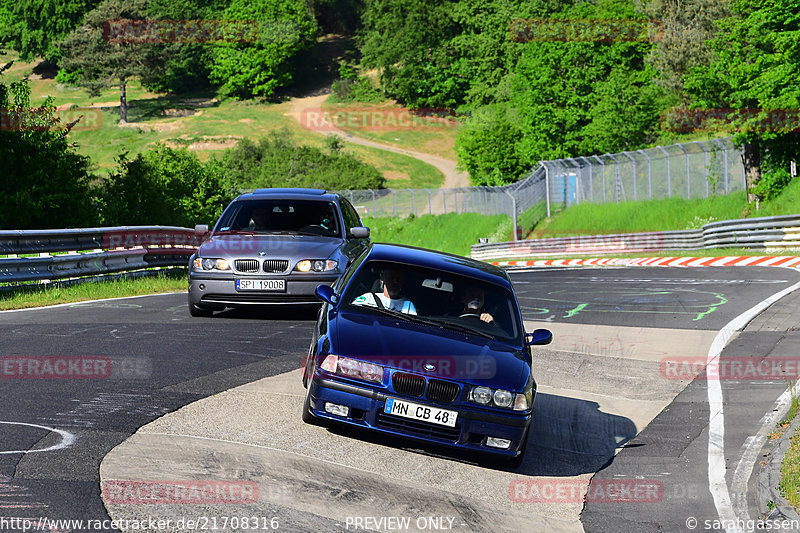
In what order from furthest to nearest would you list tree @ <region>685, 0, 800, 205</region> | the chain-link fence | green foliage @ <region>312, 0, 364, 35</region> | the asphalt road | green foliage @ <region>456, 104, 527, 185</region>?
green foliage @ <region>312, 0, 364, 35</region> < green foliage @ <region>456, 104, 527, 185</region> < the chain-link fence < tree @ <region>685, 0, 800, 205</region> < the asphalt road

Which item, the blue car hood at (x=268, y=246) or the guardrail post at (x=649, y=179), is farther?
the guardrail post at (x=649, y=179)

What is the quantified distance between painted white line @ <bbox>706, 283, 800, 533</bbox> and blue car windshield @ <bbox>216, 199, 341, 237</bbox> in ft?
16.9

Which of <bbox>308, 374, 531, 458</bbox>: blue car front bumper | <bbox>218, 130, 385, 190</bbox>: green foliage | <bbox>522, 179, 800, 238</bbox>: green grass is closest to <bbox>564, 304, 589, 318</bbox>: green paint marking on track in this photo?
<bbox>308, 374, 531, 458</bbox>: blue car front bumper

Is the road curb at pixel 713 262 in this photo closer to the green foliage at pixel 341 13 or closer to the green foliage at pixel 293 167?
the green foliage at pixel 293 167

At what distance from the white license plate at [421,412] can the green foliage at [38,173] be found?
20.9m

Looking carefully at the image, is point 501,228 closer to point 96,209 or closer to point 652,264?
point 652,264

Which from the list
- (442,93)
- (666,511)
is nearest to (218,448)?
(666,511)

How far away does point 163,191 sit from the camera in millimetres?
39188

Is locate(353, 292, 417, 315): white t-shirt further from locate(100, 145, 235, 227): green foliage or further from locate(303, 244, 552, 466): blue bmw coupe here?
locate(100, 145, 235, 227): green foliage

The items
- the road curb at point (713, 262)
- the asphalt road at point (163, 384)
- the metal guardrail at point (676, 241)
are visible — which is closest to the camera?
the asphalt road at point (163, 384)

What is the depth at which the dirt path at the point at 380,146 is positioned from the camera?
96.9 m

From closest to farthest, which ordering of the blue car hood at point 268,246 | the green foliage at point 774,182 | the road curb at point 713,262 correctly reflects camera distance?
the blue car hood at point 268,246, the road curb at point 713,262, the green foliage at point 774,182

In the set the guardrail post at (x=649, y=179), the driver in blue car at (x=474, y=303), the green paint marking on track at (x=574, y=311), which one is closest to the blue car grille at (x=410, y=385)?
the driver in blue car at (x=474, y=303)

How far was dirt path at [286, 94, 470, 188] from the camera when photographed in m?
96.9
